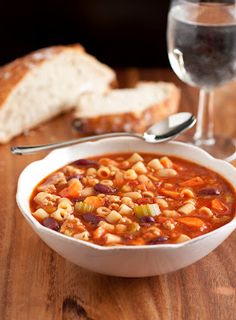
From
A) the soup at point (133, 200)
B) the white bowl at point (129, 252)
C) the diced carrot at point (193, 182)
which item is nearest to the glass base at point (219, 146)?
the soup at point (133, 200)

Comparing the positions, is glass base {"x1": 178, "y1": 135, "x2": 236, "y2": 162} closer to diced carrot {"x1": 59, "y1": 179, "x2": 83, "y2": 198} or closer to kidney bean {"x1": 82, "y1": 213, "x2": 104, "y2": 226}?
diced carrot {"x1": 59, "y1": 179, "x2": 83, "y2": 198}

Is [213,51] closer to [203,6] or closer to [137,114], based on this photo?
[203,6]

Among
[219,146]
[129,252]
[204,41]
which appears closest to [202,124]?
[219,146]

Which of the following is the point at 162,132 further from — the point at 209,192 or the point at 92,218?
the point at 92,218

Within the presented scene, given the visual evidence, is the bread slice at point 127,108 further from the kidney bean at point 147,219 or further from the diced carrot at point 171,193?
the kidney bean at point 147,219

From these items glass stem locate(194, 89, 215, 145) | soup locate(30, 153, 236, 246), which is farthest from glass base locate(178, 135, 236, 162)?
soup locate(30, 153, 236, 246)
